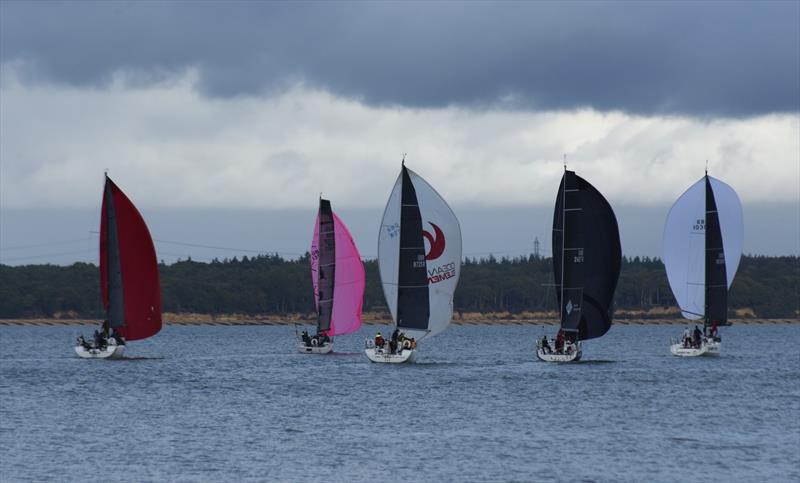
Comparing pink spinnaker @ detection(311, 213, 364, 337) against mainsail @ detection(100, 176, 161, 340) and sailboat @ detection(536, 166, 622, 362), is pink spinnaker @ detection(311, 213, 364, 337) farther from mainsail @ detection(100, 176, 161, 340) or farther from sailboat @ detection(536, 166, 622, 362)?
sailboat @ detection(536, 166, 622, 362)

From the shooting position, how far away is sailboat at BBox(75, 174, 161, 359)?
69.9 m

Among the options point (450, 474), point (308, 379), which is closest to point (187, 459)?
point (450, 474)

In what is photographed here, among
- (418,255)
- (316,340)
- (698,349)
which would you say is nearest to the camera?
(418,255)

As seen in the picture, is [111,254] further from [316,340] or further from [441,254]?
[316,340]

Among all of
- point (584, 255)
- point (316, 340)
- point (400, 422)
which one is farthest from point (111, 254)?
point (400, 422)

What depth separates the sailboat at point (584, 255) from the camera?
69312 mm

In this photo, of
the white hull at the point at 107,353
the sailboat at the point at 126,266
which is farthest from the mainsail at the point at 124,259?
the white hull at the point at 107,353

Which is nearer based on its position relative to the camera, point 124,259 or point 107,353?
point 124,259

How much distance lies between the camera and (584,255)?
2726 inches

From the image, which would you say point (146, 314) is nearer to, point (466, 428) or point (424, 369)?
point (424, 369)

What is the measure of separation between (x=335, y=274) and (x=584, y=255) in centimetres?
1796

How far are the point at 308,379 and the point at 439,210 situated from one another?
10211mm

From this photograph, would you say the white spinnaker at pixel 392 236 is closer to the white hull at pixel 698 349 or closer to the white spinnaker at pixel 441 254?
the white spinnaker at pixel 441 254

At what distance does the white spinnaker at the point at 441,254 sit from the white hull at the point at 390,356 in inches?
66.6
